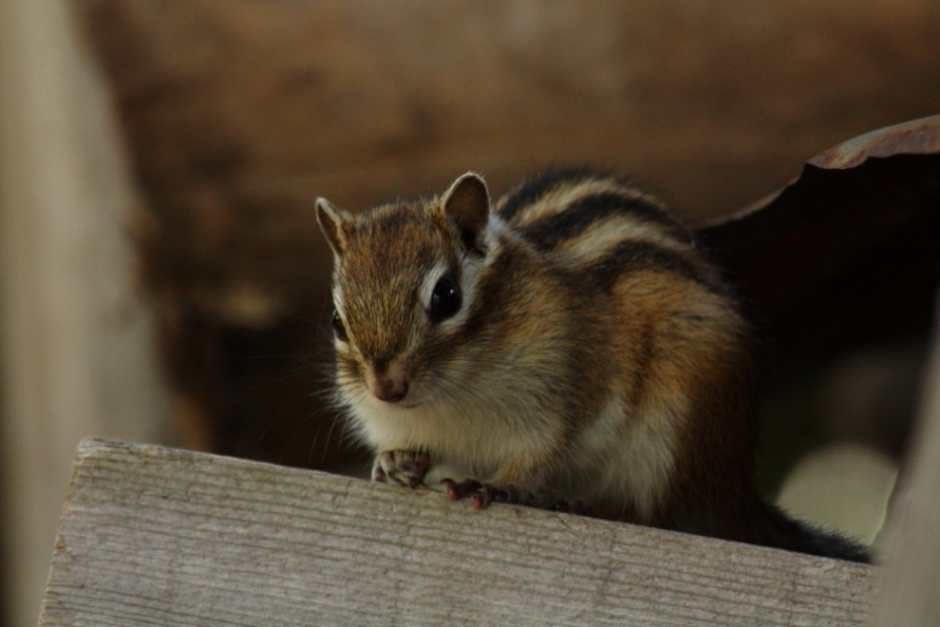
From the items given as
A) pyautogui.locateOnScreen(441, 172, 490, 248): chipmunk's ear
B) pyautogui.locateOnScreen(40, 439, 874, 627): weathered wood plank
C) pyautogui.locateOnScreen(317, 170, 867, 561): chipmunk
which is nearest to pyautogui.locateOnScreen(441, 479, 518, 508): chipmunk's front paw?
pyautogui.locateOnScreen(40, 439, 874, 627): weathered wood plank

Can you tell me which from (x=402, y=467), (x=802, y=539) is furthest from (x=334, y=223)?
(x=802, y=539)

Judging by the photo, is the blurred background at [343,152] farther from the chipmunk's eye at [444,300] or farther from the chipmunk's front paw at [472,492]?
the chipmunk's front paw at [472,492]

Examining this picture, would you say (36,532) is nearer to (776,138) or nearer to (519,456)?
(519,456)

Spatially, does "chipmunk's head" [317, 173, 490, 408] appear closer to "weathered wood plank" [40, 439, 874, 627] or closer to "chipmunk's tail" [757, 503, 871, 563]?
"weathered wood plank" [40, 439, 874, 627]

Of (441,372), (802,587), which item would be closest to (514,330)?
(441,372)

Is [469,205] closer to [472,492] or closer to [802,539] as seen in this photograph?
[472,492]

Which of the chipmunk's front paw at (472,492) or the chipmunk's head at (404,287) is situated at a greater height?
the chipmunk's head at (404,287)

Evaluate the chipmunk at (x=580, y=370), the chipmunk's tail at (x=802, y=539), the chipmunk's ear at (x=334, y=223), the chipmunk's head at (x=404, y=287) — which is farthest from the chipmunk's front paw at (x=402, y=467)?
the chipmunk's tail at (x=802, y=539)
